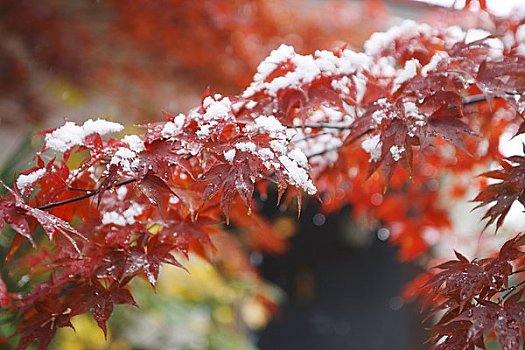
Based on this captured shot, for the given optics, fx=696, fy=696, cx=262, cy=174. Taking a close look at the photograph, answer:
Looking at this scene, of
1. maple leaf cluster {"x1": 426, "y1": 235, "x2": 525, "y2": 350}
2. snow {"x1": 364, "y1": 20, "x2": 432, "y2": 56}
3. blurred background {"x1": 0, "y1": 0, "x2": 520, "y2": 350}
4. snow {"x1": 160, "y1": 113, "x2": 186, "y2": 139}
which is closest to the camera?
maple leaf cluster {"x1": 426, "y1": 235, "x2": 525, "y2": 350}

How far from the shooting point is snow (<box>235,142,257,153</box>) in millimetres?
1037

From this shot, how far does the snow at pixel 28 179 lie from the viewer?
1.12 metres

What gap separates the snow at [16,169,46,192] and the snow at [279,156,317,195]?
0.40 m

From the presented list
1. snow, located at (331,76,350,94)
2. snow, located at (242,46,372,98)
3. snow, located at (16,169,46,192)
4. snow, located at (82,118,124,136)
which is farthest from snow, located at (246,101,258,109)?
snow, located at (16,169,46,192)

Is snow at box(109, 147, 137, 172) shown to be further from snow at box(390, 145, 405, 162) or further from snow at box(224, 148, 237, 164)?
snow at box(390, 145, 405, 162)

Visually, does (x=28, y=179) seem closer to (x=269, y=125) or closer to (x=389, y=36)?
(x=269, y=125)

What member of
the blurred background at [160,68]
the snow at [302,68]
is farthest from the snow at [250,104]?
the blurred background at [160,68]

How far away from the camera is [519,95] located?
125 cm

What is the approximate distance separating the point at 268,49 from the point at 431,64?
1.73 m

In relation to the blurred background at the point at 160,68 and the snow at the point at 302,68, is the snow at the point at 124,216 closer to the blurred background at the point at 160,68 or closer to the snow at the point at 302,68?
the snow at the point at 302,68

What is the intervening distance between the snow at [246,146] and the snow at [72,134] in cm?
23

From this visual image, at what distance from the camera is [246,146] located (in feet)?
3.42

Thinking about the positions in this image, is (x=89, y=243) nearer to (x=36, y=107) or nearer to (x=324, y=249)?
(x=36, y=107)

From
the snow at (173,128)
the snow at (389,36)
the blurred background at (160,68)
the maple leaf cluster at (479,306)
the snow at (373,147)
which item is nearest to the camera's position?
the maple leaf cluster at (479,306)
